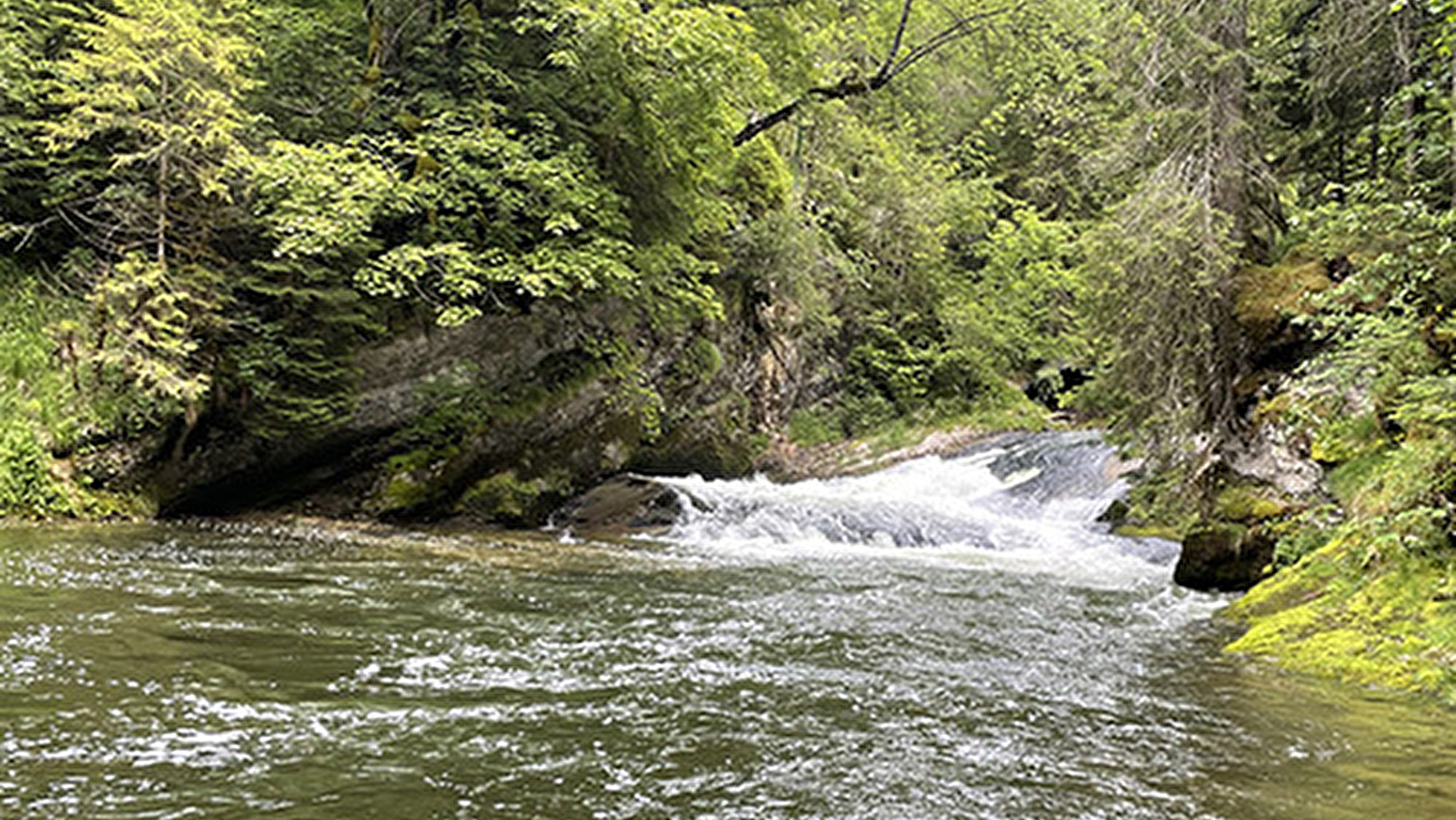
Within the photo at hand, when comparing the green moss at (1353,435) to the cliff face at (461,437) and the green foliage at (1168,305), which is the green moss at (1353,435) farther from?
the cliff face at (461,437)

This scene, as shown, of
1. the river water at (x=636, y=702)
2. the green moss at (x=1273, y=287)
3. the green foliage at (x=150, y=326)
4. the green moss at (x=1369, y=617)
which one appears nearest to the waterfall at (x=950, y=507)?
the green moss at (x=1273, y=287)

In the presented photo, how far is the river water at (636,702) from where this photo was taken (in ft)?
10.1

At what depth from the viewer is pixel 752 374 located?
65.2 feet

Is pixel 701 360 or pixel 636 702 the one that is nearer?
pixel 636 702

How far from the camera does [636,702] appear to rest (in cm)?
425

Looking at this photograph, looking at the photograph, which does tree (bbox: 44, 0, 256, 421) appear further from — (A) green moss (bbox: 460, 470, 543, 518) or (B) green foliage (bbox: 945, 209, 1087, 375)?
(B) green foliage (bbox: 945, 209, 1087, 375)

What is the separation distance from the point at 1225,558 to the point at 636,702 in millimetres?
7139

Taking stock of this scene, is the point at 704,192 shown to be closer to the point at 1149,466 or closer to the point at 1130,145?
the point at 1130,145

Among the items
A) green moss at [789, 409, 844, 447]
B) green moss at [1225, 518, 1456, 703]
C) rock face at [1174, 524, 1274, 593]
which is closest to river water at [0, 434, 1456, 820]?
green moss at [1225, 518, 1456, 703]

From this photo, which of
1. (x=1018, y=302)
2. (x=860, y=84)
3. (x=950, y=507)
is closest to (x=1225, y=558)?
(x=950, y=507)

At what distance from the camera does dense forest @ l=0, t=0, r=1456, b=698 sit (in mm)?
9703

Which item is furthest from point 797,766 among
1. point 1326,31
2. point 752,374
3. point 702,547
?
point 752,374

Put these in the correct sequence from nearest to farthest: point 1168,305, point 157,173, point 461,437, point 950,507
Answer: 1. point 1168,305
2. point 157,173
3. point 461,437
4. point 950,507

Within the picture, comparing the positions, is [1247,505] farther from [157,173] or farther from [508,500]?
[157,173]
